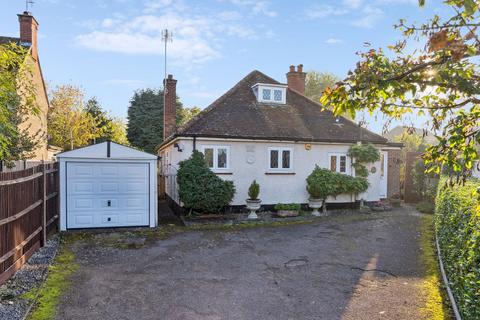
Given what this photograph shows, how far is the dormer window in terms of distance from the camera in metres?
17.3

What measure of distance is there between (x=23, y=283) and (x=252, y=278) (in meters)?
4.38

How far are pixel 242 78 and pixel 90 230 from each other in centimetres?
1118

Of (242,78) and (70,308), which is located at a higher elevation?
(242,78)

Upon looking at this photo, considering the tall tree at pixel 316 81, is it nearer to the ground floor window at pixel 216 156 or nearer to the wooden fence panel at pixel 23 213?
the ground floor window at pixel 216 156

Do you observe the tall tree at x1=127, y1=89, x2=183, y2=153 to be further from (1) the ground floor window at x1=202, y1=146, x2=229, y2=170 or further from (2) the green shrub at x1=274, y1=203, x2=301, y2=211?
(2) the green shrub at x1=274, y1=203, x2=301, y2=211

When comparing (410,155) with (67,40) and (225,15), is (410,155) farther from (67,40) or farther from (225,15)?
(67,40)

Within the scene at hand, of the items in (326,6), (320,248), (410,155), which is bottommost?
(320,248)

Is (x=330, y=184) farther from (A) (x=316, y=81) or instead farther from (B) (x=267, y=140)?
(A) (x=316, y=81)

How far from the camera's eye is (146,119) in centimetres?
3328

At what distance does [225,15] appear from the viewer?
9648 millimetres

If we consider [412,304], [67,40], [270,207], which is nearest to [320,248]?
[412,304]

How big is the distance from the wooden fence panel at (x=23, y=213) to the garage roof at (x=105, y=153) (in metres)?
0.85

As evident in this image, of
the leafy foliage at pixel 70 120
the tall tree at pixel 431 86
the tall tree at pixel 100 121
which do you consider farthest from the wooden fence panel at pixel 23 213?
the tall tree at pixel 100 121

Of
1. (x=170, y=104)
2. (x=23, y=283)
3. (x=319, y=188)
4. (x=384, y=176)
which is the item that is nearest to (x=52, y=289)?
(x=23, y=283)
